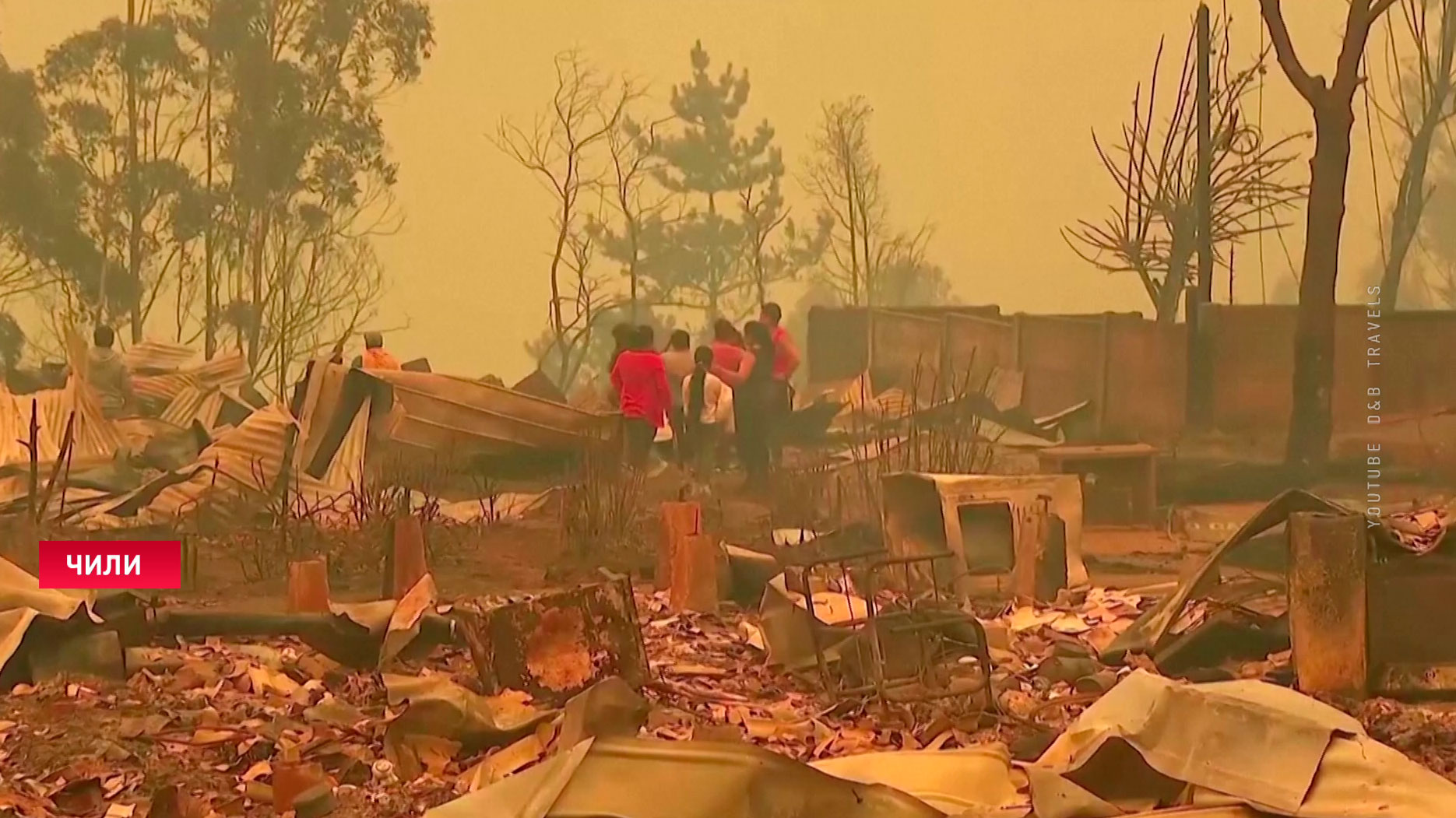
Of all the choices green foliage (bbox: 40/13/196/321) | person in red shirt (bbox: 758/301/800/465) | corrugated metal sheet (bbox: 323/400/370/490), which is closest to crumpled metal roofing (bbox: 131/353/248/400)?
green foliage (bbox: 40/13/196/321)

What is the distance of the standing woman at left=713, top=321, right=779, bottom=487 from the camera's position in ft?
16.5

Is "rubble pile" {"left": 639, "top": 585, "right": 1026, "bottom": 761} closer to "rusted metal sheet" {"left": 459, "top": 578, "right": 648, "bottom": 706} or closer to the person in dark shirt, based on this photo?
"rusted metal sheet" {"left": 459, "top": 578, "right": 648, "bottom": 706}

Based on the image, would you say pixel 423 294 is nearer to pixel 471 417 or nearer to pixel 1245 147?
pixel 471 417

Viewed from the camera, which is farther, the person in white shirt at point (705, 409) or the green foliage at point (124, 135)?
the person in white shirt at point (705, 409)

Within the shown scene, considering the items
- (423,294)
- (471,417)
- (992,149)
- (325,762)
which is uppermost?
(992,149)

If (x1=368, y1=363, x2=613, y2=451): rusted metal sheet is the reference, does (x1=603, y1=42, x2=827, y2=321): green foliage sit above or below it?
above

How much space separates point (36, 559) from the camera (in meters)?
4.69

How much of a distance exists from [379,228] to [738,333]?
50.8 inches

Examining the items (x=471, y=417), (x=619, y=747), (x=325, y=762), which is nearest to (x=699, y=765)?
(x=619, y=747)

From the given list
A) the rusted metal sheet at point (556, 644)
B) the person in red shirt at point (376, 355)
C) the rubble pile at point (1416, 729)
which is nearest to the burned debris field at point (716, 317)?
the person in red shirt at point (376, 355)

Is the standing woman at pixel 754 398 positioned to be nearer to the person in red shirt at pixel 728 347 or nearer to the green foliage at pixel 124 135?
the person in red shirt at pixel 728 347
